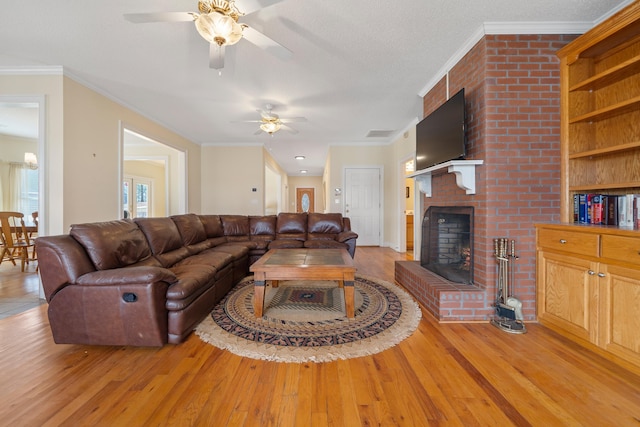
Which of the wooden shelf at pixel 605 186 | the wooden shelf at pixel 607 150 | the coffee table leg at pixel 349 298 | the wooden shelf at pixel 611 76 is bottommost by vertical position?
the coffee table leg at pixel 349 298

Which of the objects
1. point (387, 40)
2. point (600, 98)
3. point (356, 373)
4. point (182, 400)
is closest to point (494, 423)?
point (356, 373)

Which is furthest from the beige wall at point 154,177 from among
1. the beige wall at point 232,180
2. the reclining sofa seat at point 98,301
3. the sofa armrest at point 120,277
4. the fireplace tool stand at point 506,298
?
the fireplace tool stand at point 506,298

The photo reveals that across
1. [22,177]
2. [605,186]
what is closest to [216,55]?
[605,186]

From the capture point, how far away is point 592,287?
174 cm

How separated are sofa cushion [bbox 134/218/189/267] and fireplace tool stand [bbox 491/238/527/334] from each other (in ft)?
10.5

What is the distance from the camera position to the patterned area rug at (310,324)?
1811mm

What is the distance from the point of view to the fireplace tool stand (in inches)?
81.7

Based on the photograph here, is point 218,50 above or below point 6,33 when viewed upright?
below

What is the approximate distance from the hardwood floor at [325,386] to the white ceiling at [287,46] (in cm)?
241

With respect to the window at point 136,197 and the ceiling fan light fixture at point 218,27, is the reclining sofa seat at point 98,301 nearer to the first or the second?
the ceiling fan light fixture at point 218,27

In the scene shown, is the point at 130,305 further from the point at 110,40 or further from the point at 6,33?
the point at 6,33

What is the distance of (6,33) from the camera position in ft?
7.36

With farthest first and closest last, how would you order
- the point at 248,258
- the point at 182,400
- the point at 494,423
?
the point at 248,258, the point at 182,400, the point at 494,423

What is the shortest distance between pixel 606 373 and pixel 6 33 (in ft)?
17.3
